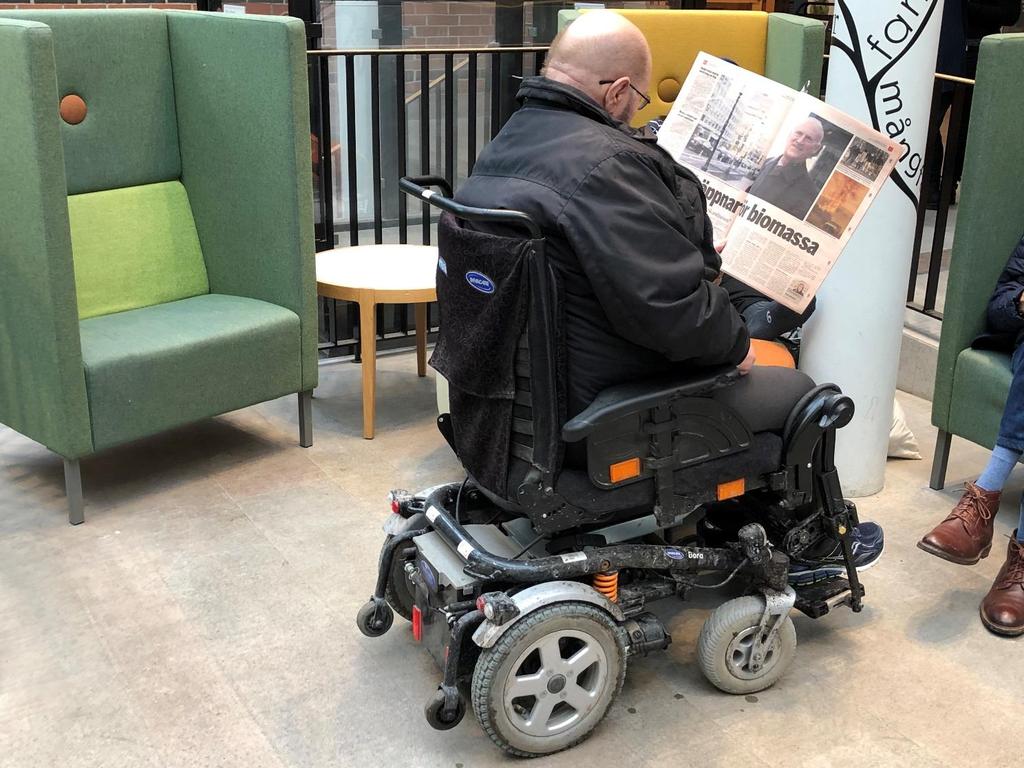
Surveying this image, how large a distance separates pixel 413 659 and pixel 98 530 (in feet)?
3.31

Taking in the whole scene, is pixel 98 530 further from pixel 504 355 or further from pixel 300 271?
pixel 504 355

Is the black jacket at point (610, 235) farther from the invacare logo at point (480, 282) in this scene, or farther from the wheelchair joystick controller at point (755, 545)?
the wheelchair joystick controller at point (755, 545)

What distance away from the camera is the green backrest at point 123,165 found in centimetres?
322

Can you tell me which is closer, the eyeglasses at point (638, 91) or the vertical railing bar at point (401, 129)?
the eyeglasses at point (638, 91)

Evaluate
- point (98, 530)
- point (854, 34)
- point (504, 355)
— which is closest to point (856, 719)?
point (504, 355)

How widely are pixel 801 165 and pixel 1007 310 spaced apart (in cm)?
88

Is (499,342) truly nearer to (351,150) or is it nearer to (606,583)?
(606,583)

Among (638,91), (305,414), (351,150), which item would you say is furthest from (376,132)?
(638,91)

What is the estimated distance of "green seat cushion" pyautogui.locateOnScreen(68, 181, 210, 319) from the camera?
10.8 feet

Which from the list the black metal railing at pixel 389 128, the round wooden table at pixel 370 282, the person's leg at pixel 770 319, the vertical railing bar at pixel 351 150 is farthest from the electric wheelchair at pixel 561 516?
the black metal railing at pixel 389 128

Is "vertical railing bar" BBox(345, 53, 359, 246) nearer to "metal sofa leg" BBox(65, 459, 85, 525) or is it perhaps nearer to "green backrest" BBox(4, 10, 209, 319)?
"green backrest" BBox(4, 10, 209, 319)

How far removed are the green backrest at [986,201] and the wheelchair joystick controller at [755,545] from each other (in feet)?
3.66

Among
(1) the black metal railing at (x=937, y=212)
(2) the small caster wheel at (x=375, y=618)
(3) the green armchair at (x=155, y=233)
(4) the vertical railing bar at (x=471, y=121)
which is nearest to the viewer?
(2) the small caster wheel at (x=375, y=618)

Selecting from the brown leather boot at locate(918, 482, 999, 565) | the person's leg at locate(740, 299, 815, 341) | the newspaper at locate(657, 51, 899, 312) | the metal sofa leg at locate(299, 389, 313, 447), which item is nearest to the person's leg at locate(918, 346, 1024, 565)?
the brown leather boot at locate(918, 482, 999, 565)
